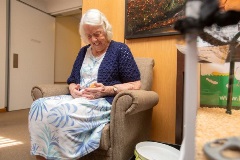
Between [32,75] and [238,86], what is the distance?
3421mm

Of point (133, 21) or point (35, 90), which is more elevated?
point (133, 21)

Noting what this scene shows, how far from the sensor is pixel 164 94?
1.41 meters

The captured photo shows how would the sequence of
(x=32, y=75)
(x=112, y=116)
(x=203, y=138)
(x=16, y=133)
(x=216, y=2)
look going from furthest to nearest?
(x=32, y=75)
(x=16, y=133)
(x=112, y=116)
(x=203, y=138)
(x=216, y=2)

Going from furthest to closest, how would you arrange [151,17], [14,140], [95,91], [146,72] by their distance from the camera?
[14,140], [151,17], [146,72], [95,91]

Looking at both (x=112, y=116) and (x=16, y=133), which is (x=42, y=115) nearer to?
(x=112, y=116)


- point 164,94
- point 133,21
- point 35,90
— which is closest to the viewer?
point 35,90

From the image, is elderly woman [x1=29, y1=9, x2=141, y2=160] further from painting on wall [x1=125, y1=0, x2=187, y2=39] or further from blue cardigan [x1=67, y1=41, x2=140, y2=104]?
painting on wall [x1=125, y1=0, x2=187, y2=39]

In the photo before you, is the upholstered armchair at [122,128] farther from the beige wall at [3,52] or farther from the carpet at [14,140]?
the beige wall at [3,52]

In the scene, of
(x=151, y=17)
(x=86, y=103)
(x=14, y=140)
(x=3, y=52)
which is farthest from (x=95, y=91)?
(x=3, y=52)

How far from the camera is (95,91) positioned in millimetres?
1001

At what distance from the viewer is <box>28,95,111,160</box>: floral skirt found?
0.81 metres

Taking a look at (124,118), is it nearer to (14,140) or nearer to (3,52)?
(14,140)

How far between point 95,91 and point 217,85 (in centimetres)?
62

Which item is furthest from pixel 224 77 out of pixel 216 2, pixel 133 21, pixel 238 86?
pixel 133 21
